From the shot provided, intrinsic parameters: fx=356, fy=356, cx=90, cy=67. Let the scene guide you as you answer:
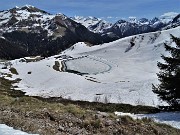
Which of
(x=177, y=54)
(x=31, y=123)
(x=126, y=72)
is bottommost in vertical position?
(x=126, y=72)

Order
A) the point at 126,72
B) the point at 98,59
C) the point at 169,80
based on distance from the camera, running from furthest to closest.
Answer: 1. the point at 98,59
2. the point at 126,72
3. the point at 169,80

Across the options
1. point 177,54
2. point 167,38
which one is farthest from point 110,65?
point 177,54

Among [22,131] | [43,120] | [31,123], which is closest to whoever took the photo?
[22,131]

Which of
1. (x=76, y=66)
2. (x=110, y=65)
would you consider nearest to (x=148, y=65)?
(x=110, y=65)

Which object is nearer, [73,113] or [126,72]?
[73,113]

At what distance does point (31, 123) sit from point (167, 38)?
591 feet

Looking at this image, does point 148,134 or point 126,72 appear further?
point 126,72

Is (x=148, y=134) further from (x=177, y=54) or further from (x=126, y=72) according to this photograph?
(x=126, y=72)

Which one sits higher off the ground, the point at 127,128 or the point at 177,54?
the point at 177,54

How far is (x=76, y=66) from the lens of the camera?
168000 millimetres

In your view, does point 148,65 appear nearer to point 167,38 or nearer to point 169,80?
point 167,38

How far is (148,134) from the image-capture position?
1672 centimetres

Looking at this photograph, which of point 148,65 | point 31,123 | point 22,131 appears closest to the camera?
point 22,131

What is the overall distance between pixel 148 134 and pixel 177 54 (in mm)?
19100
